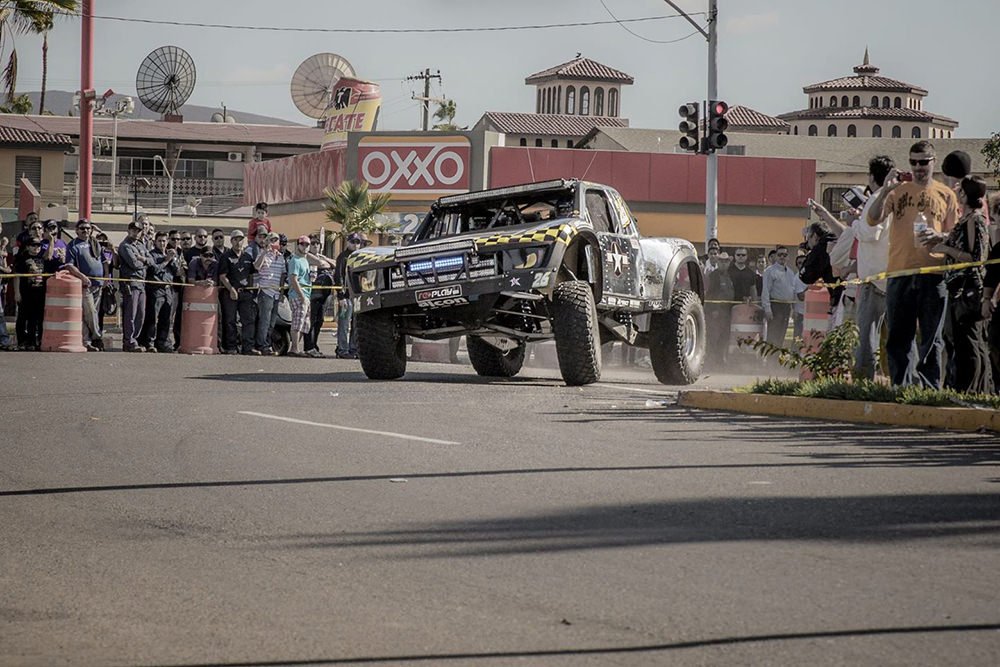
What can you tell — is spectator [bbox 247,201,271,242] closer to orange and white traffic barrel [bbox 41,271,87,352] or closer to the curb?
orange and white traffic barrel [bbox 41,271,87,352]

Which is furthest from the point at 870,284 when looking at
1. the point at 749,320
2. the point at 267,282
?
the point at 267,282

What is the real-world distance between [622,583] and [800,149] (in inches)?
3176

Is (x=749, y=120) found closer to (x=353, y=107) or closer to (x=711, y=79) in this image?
(x=353, y=107)

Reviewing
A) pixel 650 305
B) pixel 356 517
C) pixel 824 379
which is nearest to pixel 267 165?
pixel 650 305

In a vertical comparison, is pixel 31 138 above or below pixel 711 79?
above

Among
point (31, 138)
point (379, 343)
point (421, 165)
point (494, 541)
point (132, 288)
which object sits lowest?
point (494, 541)

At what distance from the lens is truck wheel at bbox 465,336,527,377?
1686cm

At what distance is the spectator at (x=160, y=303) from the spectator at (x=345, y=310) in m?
Result: 2.41

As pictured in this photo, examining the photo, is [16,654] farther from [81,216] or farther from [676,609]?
[81,216]

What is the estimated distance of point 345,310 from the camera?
23.0 metres

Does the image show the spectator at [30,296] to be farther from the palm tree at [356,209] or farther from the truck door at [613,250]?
the palm tree at [356,209]

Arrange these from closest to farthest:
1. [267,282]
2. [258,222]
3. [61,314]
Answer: [61,314] < [267,282] < [258,222]

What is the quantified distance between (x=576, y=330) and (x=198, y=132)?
255 ft

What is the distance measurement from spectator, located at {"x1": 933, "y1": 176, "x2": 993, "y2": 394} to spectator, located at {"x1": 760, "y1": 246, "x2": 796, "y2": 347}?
427 inches
